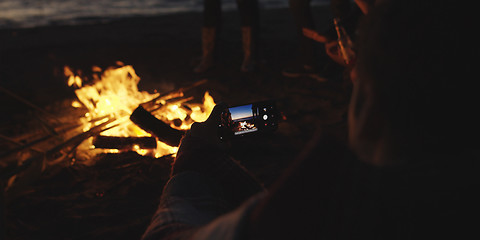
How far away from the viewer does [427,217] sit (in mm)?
691

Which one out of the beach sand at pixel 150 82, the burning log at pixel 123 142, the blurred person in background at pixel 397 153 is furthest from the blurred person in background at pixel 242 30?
the blurred person in background at pixel 397 153

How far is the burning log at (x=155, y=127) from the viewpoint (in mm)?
2791

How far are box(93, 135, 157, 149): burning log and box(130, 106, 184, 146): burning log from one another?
12 cm

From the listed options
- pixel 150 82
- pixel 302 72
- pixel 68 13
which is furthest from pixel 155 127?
pixel 68 13

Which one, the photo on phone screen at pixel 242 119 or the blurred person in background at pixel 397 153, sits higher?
the blurred person in background at pixel 397 153

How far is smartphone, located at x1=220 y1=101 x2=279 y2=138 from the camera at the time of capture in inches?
90.8

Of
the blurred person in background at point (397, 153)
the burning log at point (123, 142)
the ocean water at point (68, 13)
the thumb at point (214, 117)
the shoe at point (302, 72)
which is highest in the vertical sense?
the ocean water at point (68, 13)

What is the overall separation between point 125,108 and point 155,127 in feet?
2.13

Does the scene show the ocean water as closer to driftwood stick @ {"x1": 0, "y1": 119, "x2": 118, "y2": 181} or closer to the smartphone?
driftwood stick @ {"x1": 0, "y1": 119, "x2": 118, "y2": 181}

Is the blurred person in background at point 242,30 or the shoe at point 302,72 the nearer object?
the shoe at point 302,72

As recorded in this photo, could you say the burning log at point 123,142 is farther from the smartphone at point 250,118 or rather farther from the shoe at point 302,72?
the shoe at point 302,72

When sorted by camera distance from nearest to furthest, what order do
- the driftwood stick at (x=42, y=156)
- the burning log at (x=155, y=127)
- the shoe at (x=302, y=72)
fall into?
the driftwood stick at (x=42, y=156) → the burning log at (x=155, y=127) → the shoe at (x=302, y=72)

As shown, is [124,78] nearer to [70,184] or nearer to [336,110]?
[70,184]

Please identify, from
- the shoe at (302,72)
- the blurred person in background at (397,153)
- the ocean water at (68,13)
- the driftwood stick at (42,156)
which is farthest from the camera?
the ocean water at (68,13)
